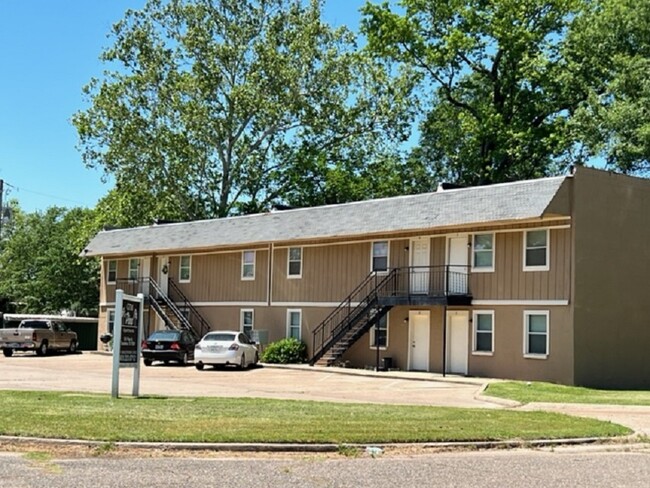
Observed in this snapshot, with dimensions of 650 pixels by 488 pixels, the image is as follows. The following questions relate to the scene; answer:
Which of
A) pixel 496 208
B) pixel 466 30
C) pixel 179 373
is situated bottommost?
pixel 179 373

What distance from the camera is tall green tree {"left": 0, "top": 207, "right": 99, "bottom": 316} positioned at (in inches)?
2714

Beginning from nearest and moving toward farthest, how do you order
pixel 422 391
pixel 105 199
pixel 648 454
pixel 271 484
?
pixel 271 484 → pixel 648 454 → pixel 422 391 → pixel 105 199

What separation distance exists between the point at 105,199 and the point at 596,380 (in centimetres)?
3941

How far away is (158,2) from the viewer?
178 ft

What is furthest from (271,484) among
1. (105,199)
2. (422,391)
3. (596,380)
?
(105,199)

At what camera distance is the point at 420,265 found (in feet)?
106

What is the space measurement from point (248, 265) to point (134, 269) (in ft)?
29.0

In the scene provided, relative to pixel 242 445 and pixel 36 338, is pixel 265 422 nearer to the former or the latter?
pixel 242 445

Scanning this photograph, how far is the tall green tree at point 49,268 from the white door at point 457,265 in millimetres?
39192

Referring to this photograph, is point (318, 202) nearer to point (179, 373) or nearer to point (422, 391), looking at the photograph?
point (179, 373)

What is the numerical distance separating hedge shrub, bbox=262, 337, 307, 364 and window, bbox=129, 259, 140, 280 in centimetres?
1244

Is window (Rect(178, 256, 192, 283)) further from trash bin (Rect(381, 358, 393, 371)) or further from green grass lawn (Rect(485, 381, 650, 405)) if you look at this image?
green grass lawn (Rect(485, 381, 650, 405))

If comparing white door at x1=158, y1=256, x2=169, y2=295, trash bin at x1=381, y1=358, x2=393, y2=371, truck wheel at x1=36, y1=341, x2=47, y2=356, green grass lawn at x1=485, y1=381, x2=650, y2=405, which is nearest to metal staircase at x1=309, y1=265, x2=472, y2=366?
trash bin at x1=381, y1=358, x2=393, y2=371

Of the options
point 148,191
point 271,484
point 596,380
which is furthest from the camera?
point 148,191
